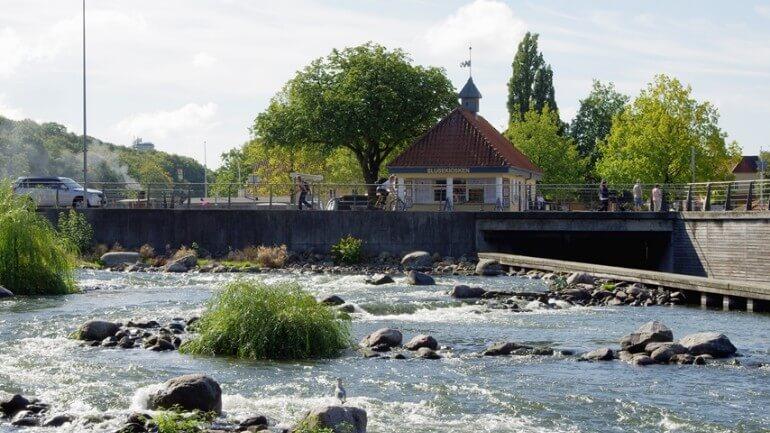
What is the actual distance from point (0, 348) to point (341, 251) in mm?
26549

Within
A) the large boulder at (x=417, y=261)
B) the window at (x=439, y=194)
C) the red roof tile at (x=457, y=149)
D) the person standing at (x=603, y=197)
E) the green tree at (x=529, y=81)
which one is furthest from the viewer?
the green tree at (x=529, y=81)

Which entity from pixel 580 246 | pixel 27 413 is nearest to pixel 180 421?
pixel 27 413

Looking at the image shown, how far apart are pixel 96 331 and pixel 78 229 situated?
27485mm

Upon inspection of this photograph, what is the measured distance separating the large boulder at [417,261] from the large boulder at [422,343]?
2401 centimetres

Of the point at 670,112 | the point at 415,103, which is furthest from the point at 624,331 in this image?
the point at 670,112

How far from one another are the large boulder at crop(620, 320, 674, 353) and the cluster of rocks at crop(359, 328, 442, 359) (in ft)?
11.6

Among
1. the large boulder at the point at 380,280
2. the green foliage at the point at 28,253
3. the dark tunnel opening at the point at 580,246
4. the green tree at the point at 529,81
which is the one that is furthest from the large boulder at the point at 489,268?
the green tree at the point at 529,81

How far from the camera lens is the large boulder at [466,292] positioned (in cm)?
3228

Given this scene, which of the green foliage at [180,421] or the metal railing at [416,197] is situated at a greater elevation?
the metal railing at [416,197]

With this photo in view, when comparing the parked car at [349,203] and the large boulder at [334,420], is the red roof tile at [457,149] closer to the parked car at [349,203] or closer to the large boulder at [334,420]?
the parked car at [349,203]

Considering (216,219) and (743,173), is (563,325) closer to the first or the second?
(216,219)

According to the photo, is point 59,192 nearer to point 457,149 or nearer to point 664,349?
point 457,149

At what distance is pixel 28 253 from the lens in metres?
32.1

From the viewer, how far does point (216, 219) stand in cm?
5066
